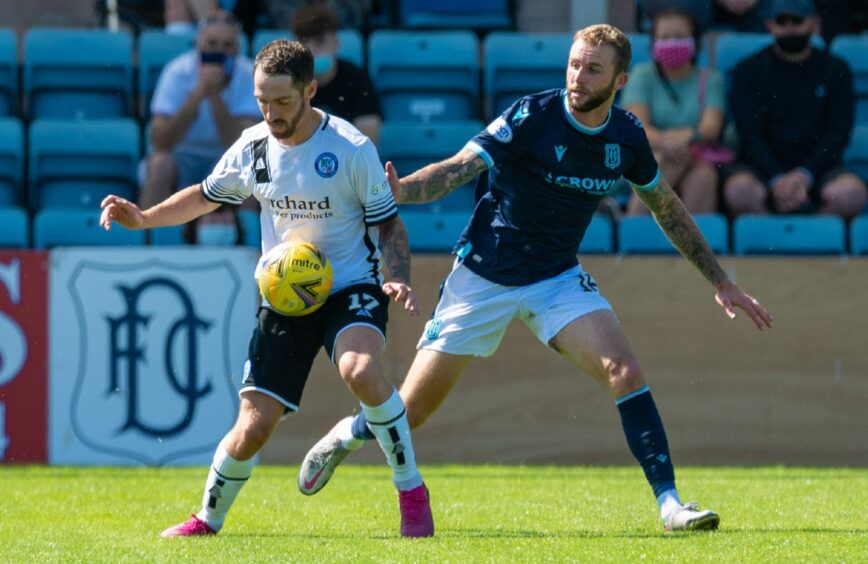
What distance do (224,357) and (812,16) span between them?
199 inches

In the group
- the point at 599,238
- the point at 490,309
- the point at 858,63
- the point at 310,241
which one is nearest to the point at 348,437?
the point at 490,309

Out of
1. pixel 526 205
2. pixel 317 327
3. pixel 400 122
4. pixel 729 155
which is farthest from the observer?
pixel 400 122

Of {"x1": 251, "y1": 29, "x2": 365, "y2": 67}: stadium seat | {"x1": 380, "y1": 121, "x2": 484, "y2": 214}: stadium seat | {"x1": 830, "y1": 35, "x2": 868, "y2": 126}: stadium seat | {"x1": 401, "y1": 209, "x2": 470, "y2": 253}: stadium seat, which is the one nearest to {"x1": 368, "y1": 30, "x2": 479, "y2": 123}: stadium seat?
{"x1": 251, "y1": 29, "x2": 365, "y2": 67}: stadium seat

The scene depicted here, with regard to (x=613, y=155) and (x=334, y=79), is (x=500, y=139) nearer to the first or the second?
(x=613, y=155)

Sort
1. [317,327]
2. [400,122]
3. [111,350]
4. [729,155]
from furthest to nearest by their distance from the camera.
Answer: [400,122] < [729,155] < [111,350] < [317,327]

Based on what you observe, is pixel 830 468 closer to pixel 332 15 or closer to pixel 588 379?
pixel 588 379

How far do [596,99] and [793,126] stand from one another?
15.8 feet

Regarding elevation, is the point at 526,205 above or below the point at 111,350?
above

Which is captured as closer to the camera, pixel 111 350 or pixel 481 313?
pixel 481 313

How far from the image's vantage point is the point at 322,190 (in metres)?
6.32

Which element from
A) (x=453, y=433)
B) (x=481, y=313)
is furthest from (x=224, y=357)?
(x=481, y=313)

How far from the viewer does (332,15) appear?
1102 centimetres

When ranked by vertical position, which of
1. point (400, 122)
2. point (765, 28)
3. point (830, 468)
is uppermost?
point (765, 28)

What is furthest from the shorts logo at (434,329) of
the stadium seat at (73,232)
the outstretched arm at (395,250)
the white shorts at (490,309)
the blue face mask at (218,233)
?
the stadium seat at (73,232)
